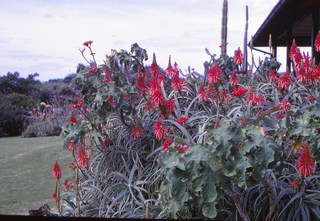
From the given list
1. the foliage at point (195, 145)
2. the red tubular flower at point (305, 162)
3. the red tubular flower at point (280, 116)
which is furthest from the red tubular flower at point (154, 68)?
the red tubular flower at point (305, 162)

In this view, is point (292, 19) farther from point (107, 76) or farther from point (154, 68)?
point (107, 76)

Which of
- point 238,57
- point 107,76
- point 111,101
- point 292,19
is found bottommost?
point 111,101

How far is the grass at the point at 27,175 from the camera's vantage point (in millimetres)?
3148

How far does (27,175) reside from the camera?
4.09 meters

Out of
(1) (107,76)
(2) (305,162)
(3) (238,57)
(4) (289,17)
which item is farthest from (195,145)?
(4) (289,17)

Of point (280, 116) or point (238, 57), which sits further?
point (238, 57)

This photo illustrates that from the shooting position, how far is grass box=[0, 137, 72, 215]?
3.15 metres


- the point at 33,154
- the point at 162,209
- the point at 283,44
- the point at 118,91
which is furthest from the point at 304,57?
the point at 283,44

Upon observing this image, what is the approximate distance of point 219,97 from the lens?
2.45m

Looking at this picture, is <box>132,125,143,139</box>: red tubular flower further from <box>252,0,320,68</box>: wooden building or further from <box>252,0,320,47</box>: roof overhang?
<box>252,0,320,47</box>: roof overhang

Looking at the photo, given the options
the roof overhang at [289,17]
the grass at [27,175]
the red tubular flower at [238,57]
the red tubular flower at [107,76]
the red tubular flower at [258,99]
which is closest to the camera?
the red tubular flower at [258,99]

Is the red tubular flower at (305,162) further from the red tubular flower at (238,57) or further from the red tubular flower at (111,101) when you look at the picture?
the red tubular flower at (238,57)

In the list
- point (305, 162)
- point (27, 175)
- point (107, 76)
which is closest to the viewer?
point (305, 162)

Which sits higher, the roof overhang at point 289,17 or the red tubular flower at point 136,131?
the roof overhang at point 289,17
